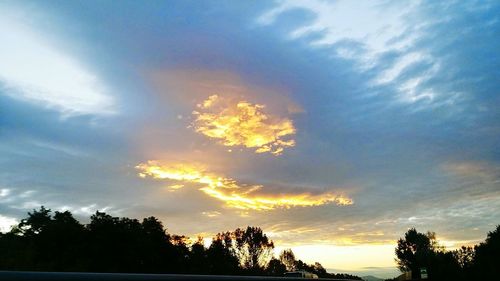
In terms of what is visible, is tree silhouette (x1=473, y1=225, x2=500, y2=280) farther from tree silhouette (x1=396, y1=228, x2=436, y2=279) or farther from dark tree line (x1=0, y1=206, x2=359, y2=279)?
tree silhouette (x1=396, y1=228, x2=436, y2=279)

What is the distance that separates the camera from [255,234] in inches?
4801

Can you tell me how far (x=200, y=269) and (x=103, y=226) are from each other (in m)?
31.3

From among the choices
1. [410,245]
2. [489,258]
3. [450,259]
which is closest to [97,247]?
[489,258]

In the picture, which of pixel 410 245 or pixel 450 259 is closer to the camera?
pixel 450 259

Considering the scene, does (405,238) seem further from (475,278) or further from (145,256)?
(145,256)

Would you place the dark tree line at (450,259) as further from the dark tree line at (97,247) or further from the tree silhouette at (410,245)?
the dark tree line at (97,247)

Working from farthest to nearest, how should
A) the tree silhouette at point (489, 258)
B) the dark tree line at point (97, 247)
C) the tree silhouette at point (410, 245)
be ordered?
the tree silhouette at point (410, 245) < the tree silhouette at point (489, 258) < the dark tree line at point (97, 247)

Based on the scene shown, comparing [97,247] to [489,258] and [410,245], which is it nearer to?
[489,258]

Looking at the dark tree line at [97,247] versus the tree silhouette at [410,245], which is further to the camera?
the tree silhouette at [410,245]

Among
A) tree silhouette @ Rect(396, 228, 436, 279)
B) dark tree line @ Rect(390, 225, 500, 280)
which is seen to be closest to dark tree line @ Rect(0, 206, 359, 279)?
dark tree line @ Rect(390, 225, 500, 280)

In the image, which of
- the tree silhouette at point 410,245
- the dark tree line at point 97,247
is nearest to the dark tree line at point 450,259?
the tree silhouette at point 410,245

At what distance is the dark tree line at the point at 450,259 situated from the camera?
74.8 meters

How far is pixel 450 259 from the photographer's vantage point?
103m

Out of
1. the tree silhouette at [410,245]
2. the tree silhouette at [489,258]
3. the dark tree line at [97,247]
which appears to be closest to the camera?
the dark tree line at [97,247]
